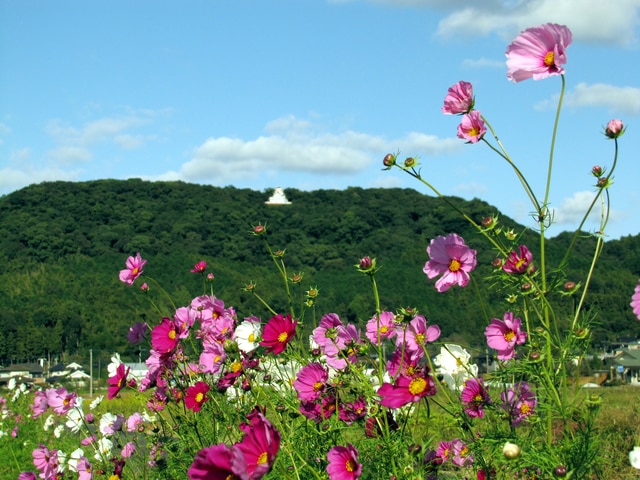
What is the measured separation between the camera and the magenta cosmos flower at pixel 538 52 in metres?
1.76

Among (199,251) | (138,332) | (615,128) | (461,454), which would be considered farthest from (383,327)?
(199,251)

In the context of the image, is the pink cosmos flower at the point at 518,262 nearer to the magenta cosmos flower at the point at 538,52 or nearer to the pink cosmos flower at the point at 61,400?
the magenta cosmos flower at the point at 538,52

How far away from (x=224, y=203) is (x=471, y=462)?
213 feet

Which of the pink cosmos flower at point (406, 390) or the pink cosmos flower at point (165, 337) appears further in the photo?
the pink cosmos flower at point (165, 337)

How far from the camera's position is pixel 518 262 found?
5.51ft

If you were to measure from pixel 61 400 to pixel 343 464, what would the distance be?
7.06ft

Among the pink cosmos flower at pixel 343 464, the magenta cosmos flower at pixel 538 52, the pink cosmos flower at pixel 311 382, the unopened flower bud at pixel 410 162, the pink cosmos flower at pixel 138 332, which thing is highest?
the magenta cosmos flower at pixel 538 52

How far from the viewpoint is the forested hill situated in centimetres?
3881

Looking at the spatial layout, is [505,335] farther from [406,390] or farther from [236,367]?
[236,367]

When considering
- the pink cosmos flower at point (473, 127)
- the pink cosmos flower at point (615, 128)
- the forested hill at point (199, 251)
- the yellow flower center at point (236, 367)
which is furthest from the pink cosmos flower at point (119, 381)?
the forested hill at point (199, 251)

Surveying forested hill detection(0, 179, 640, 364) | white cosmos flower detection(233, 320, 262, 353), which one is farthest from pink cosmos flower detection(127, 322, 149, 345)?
forested hill detection(0, 179, 640, 364)

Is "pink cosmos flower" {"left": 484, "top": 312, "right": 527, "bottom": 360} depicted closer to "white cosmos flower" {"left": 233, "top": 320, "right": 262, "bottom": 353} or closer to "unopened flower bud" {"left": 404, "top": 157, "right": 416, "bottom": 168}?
"unopened flower bud" {"left": 404, "top": 157, "right": 416, "bottom": 168}

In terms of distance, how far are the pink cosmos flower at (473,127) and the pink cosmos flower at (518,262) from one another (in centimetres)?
28

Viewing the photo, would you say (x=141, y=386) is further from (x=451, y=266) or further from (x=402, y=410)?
(x=451, y=266)
